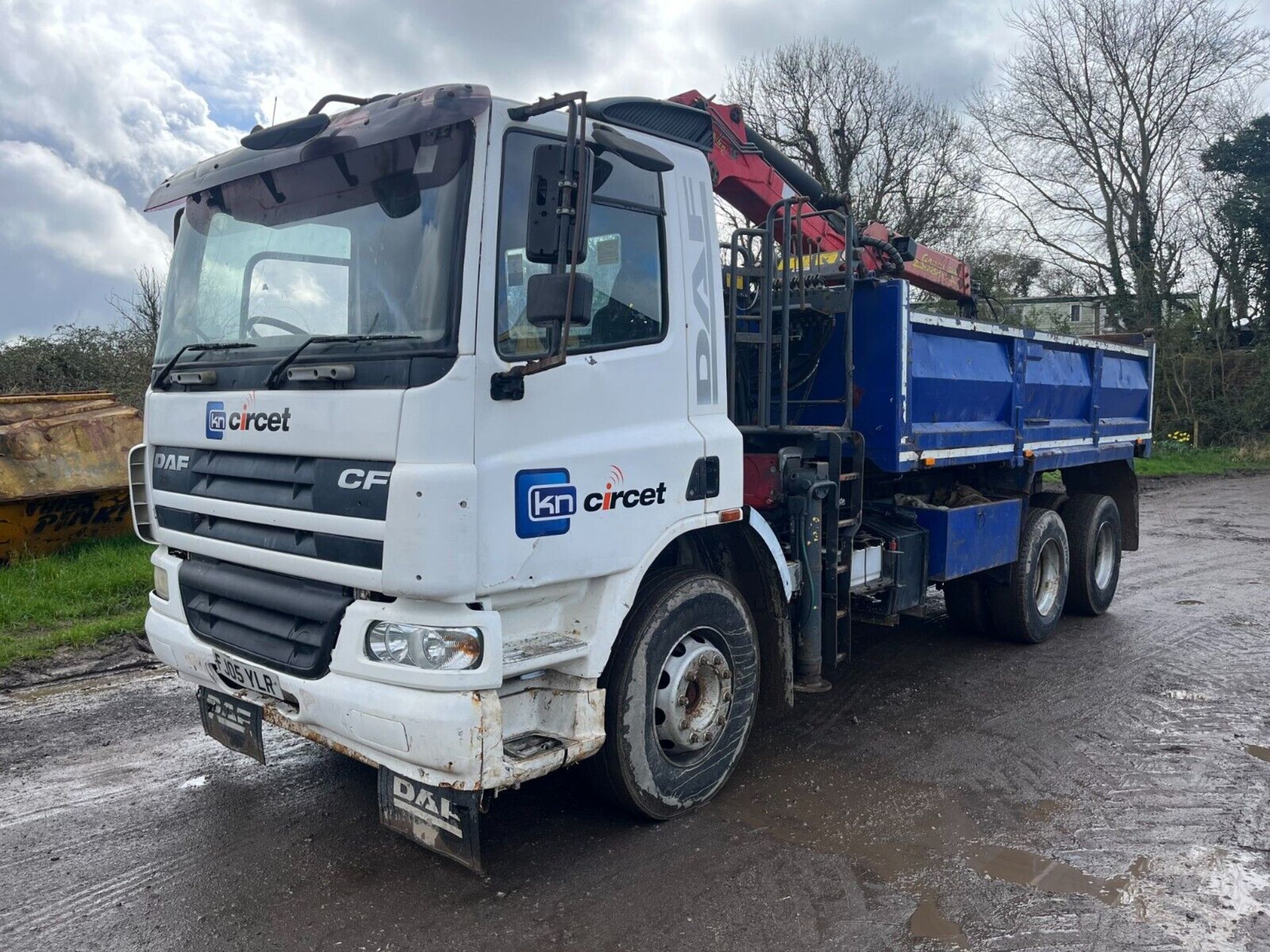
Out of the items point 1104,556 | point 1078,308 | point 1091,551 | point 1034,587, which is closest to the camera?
point 1034,587

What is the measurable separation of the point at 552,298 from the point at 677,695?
174 centimetres

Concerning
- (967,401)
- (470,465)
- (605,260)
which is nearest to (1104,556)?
(967,401)

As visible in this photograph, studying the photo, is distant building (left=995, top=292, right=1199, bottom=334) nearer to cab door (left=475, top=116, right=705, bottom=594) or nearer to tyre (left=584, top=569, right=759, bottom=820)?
tyre (left=584, top=569, right=759, bottom=820)

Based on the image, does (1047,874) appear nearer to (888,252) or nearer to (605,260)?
(605,260)

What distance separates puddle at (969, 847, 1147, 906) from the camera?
3.60 m

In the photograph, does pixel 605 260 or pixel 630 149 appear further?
pixel 605 260

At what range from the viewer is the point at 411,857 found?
3.79m

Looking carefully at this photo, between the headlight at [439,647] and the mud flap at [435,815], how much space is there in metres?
0.43

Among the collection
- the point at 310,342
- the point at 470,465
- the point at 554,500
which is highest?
the point at 310,342

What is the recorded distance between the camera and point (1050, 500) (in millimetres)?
7590

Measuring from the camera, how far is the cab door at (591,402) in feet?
10.6

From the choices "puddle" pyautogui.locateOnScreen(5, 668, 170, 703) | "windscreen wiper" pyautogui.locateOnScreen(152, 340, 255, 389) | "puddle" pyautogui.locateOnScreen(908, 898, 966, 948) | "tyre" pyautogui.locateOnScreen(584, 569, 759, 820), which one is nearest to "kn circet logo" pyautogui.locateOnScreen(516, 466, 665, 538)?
"tyre" pyautogui.locateOnScreen(584, 569, 759, 820)

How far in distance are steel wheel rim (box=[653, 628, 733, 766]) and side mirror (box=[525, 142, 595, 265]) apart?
168 centimetres

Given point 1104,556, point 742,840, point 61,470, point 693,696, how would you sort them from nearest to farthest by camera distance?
point 742,840 < point 693,696 < point 1104,556 < point 61,470
